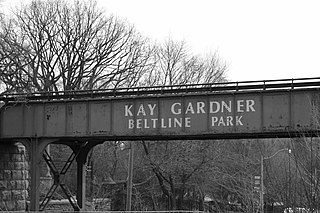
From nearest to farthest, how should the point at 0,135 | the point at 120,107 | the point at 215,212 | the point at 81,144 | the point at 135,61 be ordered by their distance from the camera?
the point at 120,107
the point at 0,135
the point at 81,144
the point at 215,212
the point at 135,61

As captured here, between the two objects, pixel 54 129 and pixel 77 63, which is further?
pixel 77 63

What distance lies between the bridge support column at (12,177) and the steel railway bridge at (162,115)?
101 cm

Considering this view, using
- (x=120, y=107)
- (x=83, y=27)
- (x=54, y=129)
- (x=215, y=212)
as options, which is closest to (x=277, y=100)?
(x=120, y=107)

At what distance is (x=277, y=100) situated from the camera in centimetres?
2567

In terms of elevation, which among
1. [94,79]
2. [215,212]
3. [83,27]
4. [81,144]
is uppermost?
[83,27]

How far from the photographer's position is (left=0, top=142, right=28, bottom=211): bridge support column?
32.1m

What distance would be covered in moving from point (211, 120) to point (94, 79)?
2794 cm

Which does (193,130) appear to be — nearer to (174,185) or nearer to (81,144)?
(81,144)

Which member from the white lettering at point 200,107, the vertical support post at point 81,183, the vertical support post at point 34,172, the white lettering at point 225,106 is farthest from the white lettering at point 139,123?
the vertical support post at point 81,183

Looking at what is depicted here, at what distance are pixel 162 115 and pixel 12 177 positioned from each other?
9.98 meters

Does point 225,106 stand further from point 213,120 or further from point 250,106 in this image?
point 250,106

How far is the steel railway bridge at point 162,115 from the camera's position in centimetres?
2544

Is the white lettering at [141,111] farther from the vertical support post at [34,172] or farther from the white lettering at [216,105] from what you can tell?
the vertical support post at [34,172]

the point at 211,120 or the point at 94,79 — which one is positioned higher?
the point at 94,79
